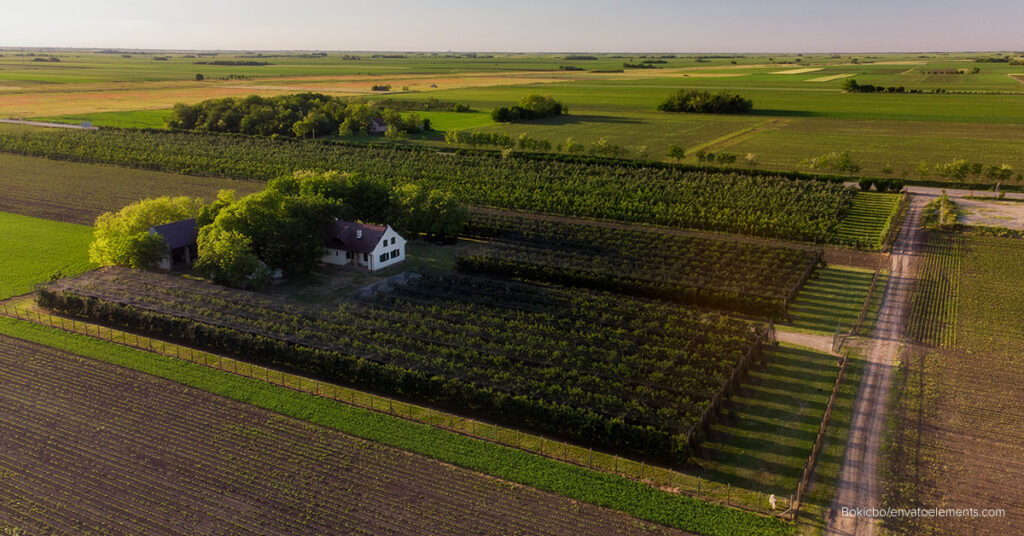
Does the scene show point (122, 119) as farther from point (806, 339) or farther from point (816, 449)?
point (816, 449)

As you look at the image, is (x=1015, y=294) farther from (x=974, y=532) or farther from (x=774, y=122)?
(x=774, y=122)

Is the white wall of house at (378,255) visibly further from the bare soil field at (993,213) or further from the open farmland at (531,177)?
the bare soil field at (993,213)

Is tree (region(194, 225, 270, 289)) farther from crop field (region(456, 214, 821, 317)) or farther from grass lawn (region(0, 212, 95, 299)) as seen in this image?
crop field (region(456, 214, 821, 317))

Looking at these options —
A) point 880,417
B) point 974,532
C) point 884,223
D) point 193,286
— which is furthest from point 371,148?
point 974,532

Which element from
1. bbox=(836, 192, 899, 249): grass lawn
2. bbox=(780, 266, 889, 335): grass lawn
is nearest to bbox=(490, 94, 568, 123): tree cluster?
bbox=(836, 192, 899, 249): grass lawn

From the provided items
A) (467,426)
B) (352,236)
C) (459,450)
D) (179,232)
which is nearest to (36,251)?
(179,232)

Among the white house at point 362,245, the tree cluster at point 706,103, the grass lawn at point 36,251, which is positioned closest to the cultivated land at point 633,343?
the grass lawn at point 36,251
